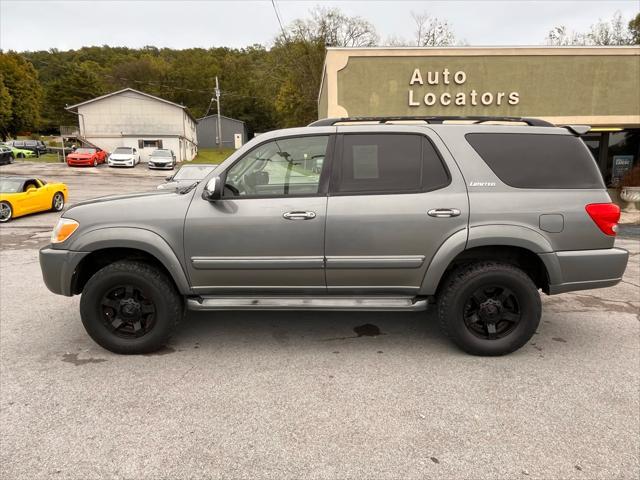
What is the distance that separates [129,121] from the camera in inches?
1565

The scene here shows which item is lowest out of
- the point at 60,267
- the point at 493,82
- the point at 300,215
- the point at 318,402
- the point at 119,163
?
the point at 318,402

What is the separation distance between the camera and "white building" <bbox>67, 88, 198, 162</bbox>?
39.4m

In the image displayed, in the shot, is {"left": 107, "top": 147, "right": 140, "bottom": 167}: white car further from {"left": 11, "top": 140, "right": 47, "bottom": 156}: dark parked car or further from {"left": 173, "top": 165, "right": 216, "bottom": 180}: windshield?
{"left": 173, "top": 165, "right": 216, "bottom": 180}: windshield

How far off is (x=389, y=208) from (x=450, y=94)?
435 inches

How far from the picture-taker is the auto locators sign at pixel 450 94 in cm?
1301

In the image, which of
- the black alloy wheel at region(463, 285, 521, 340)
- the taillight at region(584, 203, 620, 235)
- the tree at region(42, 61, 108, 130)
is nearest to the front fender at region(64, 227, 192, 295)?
the black alloy wheel at region(463, 285, 521, 340)

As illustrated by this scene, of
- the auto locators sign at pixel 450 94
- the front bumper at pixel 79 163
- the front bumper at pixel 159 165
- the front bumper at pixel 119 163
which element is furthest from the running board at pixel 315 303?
the front bumper at pixel 79 163

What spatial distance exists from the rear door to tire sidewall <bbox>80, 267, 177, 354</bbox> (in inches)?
56.1

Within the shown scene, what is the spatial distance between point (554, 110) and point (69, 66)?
7179 centimetres

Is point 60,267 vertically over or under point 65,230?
under

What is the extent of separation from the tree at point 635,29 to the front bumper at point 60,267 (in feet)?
160

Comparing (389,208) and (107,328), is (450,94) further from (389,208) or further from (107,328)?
(107,328)

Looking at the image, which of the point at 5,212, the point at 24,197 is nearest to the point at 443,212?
the point at 5,212

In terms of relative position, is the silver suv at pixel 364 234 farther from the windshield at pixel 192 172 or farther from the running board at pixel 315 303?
the windshield at pixel 192 172
